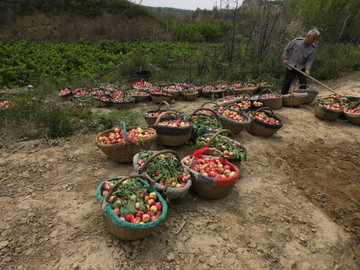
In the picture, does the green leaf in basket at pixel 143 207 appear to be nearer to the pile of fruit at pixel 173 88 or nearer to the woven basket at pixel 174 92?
the woven basket at pixel 174 92

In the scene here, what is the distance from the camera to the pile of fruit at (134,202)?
6.61 feet

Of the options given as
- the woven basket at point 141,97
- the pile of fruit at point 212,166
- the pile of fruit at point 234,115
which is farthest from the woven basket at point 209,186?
the woven basket at point 141,97

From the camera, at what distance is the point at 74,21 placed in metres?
19.9

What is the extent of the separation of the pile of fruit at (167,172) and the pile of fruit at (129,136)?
1.68 ft

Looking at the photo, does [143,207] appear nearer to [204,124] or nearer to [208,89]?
[204,124]

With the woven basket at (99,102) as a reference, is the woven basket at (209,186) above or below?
above

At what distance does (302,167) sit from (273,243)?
6.20 ft

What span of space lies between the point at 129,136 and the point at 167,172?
1.03 metres

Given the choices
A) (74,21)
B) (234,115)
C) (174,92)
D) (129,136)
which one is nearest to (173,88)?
(174,92)

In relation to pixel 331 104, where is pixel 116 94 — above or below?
below

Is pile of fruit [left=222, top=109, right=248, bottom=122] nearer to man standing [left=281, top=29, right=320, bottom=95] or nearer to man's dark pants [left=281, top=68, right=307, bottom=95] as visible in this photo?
man standing [left=281, top=29, right=320, bottom=95]

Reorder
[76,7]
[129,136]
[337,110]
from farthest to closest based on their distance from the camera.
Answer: [76,7] < [337,110] < [129,136]

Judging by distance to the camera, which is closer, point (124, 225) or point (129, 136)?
point (124, 225)

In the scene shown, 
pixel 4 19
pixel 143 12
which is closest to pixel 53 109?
pixel 4 19
